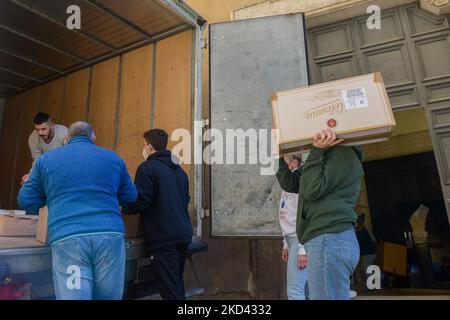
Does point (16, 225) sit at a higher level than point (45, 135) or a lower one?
lower

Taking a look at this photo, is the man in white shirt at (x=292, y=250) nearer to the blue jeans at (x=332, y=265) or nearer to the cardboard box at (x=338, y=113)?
the cardboard box at (x=338, y=113)

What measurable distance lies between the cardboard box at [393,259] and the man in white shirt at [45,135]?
19.2ft

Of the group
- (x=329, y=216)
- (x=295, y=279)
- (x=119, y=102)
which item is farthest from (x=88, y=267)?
(x=119, y=102)

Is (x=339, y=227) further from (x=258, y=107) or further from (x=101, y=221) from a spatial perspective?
(x=258, y=107)

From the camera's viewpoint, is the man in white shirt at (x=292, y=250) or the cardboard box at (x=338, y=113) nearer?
the cardboard box at (x=338, y=113)

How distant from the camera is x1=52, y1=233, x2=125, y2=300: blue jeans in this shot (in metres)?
2.27

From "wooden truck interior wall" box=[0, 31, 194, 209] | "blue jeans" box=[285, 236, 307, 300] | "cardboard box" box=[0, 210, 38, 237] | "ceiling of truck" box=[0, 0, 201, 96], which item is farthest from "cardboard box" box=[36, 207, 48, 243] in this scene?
"ceiling of truck" box=[0, 0, 201, 96]

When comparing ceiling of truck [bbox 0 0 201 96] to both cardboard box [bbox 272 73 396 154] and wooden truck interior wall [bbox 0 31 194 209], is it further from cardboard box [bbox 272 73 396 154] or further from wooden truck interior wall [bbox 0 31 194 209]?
cardboard box [bbox 272 73 396 154]

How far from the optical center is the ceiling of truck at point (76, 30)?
4.30m

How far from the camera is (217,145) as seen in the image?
4.38 m

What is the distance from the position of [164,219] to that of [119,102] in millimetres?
2597

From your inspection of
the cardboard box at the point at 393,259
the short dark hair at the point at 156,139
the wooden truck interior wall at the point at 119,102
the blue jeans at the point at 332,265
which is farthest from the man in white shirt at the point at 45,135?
the cardboard box at the point at 393,259

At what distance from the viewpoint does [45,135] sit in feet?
14.7

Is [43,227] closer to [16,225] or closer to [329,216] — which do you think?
[16,225]
